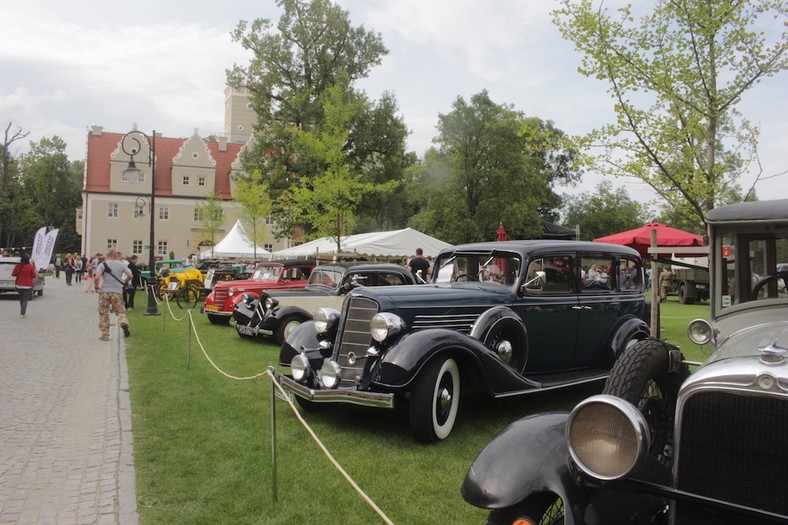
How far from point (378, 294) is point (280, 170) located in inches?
1051

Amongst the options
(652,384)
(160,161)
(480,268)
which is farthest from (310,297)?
(160,161)

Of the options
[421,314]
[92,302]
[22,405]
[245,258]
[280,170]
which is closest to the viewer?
[421,314]

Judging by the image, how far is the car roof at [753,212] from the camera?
3.84m

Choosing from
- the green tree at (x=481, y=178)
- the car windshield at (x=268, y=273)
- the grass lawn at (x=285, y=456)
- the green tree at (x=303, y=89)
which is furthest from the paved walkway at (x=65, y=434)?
the green tree at (x=481, y=178)

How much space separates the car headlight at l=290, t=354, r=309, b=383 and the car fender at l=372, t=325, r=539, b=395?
0.79 meters

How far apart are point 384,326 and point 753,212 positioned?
3.14 metres

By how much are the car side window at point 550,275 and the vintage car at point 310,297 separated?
383 cm

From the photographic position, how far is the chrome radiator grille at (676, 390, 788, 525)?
195 centimetres

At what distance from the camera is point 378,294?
592 centimetres

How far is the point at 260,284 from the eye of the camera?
14094mm

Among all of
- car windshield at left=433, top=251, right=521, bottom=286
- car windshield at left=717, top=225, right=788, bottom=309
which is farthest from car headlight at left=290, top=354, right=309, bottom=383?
car windshield at left=717, top=225, right=788, bottom=309

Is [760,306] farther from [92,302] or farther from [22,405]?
[92,302]

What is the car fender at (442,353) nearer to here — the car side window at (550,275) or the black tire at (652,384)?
the car side window at (550,275)

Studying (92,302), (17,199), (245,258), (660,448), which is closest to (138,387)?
(660,448)
